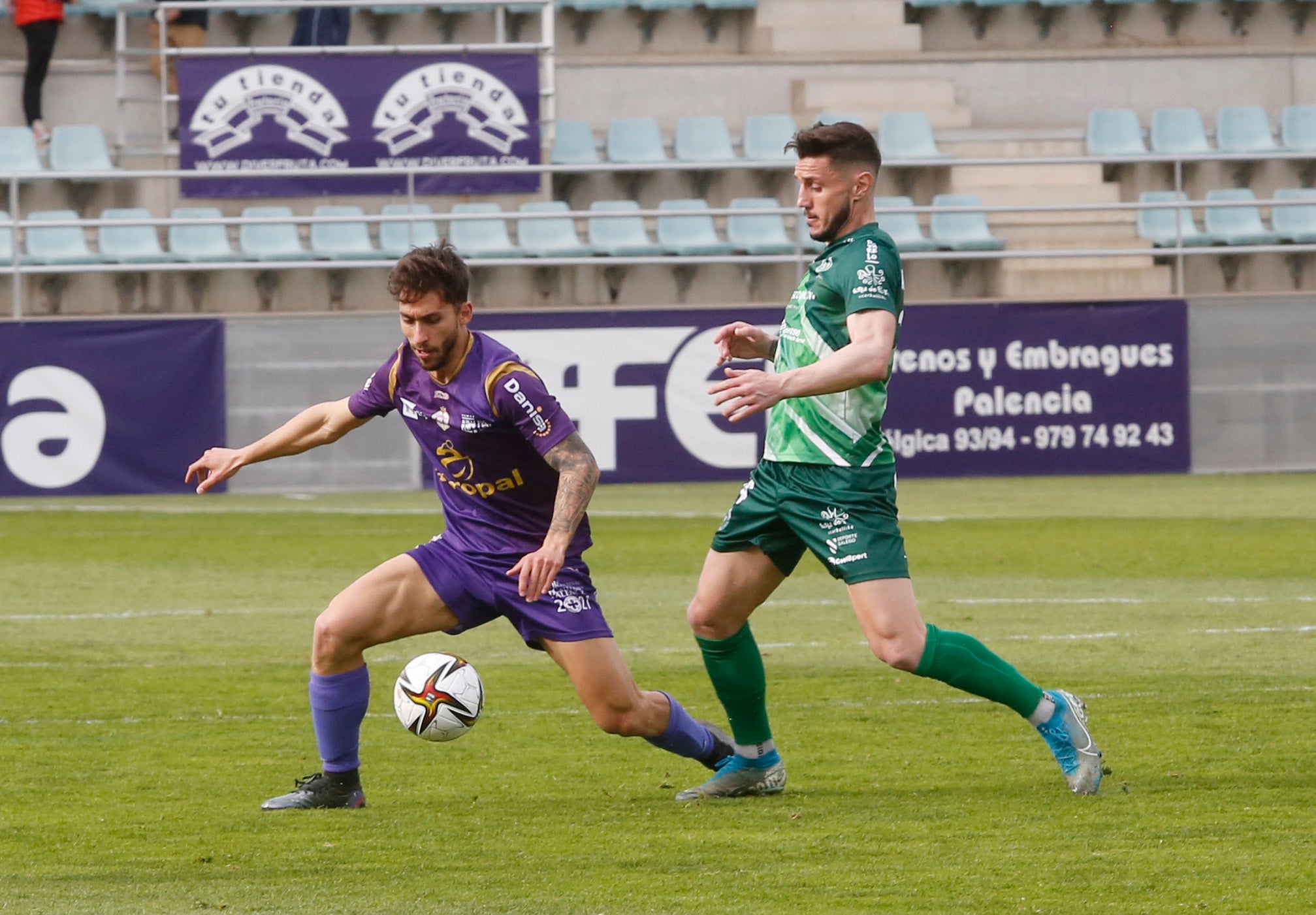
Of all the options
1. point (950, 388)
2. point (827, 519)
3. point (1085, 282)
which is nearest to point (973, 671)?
point (827, 519)

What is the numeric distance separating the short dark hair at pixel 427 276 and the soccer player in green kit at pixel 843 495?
0.79 metres

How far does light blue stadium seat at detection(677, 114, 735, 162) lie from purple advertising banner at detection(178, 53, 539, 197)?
2.61 m

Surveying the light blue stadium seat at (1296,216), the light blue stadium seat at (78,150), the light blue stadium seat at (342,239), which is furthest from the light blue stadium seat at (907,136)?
the light blue stadium seat at (78,150)

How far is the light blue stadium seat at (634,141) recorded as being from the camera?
21.3 metres

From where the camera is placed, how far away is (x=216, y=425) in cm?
1709

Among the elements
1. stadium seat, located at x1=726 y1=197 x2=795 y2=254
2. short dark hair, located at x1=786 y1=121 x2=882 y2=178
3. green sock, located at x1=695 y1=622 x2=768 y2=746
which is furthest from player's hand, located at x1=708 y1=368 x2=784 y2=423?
stadium seat, located at x1=726 y1=197 x2=795 y2=254

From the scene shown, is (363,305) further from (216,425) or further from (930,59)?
(930,59)

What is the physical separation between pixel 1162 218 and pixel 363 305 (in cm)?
888

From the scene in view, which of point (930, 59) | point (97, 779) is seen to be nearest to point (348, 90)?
point (930, 59)

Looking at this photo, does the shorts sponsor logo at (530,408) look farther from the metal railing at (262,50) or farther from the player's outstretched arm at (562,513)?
the metal railing at (262,50)

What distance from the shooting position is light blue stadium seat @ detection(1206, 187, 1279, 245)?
20516 mm

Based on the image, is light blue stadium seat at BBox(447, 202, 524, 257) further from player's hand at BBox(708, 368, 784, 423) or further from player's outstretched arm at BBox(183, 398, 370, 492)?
player's hand at BBox(708, 368, 784, 423)

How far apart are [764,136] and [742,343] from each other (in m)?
16.4

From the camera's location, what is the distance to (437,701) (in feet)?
18.6
